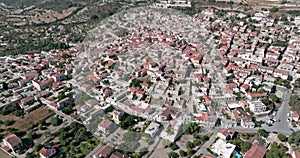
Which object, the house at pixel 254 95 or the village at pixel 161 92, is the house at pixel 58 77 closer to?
the village at pixel 161 92

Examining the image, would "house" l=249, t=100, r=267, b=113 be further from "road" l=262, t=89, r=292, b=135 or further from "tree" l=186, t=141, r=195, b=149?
"tree" l=186, t=141, r=195, b=149

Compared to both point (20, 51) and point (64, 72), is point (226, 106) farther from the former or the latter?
point (20, 51)

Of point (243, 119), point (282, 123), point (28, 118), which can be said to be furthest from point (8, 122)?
point (282, 123)

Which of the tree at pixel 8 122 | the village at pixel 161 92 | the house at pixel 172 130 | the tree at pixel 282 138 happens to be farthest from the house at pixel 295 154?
the tree at pixel 8 122

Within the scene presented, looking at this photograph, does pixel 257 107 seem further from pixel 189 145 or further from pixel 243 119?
pixel 189 145

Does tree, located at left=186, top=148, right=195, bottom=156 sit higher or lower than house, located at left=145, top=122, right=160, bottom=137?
lower

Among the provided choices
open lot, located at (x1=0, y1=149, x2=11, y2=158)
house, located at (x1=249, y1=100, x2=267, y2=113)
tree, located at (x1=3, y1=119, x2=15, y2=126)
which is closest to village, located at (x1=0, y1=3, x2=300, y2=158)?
house, located at (x1=249, y1=100, x2=267, y2=113)

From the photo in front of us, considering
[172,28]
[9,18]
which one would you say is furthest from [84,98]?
[9,18]
